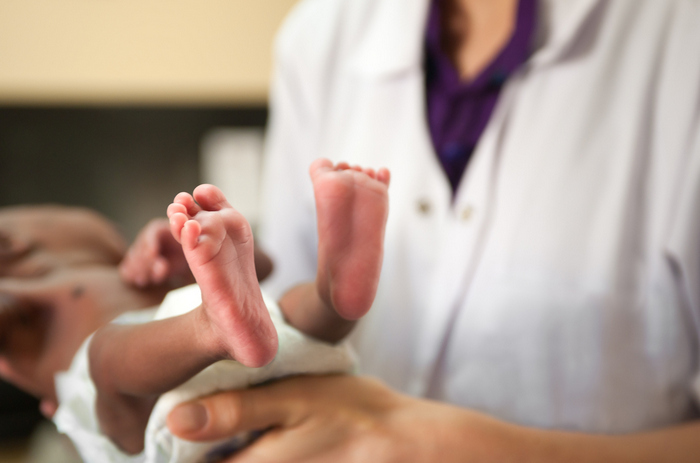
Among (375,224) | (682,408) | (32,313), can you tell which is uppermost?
(375,224)

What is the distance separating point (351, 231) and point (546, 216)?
0.27 meters

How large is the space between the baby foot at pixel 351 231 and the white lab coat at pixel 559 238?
0.55ft

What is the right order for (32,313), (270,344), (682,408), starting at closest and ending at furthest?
(270,344) → (32,313) → (682,408)

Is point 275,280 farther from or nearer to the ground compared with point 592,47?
nearer to the ground

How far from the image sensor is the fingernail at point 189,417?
0.23 meters

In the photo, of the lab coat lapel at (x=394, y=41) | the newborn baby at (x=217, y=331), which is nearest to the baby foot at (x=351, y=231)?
the newborn baby at (x=217, y=331)

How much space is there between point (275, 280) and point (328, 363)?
0.30ft

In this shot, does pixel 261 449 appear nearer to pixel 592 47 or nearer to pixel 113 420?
pixel 113 420

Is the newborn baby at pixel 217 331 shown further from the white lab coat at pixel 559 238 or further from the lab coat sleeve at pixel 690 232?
the lab coat sleeve at pixel 690 232

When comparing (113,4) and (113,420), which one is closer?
(113,420)

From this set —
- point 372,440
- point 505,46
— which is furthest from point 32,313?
point 505,46

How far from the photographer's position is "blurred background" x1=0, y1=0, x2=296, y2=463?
0.41 metres

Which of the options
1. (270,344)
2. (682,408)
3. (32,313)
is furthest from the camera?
(682,408)

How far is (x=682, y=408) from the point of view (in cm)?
45
